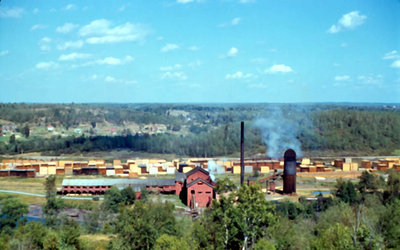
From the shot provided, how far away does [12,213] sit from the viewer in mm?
15891

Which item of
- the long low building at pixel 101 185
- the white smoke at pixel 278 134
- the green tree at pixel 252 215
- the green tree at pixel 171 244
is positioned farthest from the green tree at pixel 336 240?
the white smoke at pixel 278 134

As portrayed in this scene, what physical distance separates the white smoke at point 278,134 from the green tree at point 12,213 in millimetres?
20579

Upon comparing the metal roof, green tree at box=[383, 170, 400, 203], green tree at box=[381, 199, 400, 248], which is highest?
green tree at box=[381, 199, 400, 248]

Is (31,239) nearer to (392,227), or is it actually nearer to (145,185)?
(392,227)

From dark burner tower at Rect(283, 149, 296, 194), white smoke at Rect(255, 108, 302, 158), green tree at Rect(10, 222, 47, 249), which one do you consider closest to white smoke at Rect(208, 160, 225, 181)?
white smoke at Rect(255, 108, 302, 158)

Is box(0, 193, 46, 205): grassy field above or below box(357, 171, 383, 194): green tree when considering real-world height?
below

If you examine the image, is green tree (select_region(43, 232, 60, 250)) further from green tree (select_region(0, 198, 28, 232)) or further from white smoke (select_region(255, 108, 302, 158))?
white smoke (select_region(255, 108, 302, 158))

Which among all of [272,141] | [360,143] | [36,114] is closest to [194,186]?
[272,141]

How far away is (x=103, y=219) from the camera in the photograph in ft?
53.4

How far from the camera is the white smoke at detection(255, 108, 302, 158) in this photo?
33656mm

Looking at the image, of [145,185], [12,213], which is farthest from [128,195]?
[12,213]

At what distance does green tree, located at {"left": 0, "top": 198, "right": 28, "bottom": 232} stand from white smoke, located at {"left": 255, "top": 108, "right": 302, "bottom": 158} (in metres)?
20.6

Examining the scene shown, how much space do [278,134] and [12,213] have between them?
21615 mm

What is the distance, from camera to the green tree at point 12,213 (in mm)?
15289
